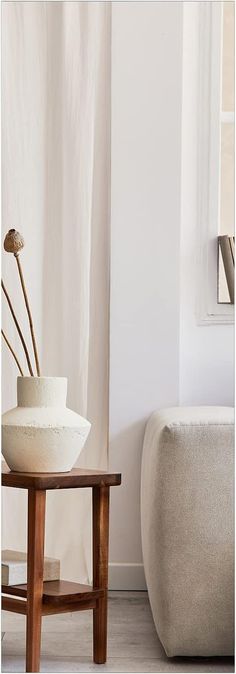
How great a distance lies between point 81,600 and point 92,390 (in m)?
0.85

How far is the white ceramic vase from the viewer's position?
193 cm

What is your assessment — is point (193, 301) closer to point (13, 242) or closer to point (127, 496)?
point (127, 496)

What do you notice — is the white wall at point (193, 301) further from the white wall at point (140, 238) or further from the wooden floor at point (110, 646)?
the wooden floor at point (110, 646)

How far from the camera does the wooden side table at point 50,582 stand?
1.83m

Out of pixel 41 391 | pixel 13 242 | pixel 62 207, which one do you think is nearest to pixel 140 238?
pixel 62 207

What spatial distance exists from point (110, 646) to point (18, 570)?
29 cm

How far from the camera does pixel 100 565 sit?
2.00 m

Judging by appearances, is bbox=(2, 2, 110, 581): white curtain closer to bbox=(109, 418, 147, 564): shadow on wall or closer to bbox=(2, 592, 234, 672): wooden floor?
bbox=(109, 418, 147, 564): shadow on wall

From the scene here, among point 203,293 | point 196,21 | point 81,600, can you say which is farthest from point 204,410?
point 196,21

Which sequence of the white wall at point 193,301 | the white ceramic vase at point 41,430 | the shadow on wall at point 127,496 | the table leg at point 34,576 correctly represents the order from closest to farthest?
the table leg at point 34,576 → the white ceramic vase at point 41,430 → the shadow on wall at point 127,496 → the white wall at point 193,301

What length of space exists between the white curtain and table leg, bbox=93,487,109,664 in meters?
0.65

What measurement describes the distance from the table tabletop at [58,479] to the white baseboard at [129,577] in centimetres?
75

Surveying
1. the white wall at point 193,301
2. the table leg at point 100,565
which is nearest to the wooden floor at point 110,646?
the table leg at point 100,565

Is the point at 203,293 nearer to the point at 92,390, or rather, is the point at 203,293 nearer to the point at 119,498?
the point at 92,390
